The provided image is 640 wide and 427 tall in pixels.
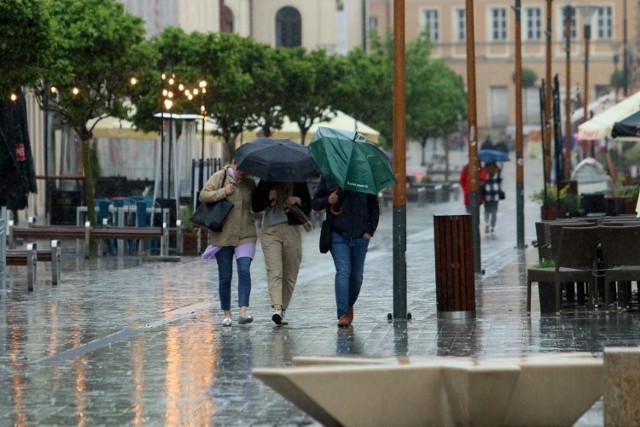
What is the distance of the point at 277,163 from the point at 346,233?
3.01ft

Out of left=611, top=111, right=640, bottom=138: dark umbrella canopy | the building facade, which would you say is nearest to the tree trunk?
left=611, top=111, right=640, bottom=138: dark umbrella canopy

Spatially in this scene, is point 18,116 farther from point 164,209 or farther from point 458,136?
point 458,136

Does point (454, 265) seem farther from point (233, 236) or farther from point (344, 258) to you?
point (233, 236)

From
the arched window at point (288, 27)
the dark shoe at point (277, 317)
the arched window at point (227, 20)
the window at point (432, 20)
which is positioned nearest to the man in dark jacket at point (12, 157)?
the dark shoe at point (277, 317)

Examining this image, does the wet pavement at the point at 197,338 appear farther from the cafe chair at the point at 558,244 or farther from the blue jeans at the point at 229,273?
the cafe chair at the point at 558,244

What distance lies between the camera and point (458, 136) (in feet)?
306

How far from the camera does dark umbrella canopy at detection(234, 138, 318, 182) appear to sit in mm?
15961

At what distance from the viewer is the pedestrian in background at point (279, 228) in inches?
634

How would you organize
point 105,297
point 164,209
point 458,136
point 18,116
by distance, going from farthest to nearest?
1. point 458,136
2. point 164,209
3. point 18,116
4. point 105,297

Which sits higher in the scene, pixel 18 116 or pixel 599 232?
pixel 18 116

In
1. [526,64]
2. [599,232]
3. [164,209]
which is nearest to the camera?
[599,232]

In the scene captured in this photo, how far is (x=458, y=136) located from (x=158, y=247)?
215 feet

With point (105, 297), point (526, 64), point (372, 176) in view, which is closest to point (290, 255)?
point (372, 176)

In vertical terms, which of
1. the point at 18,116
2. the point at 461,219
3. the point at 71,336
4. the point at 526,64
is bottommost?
the point at 71,336
